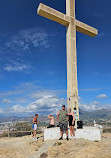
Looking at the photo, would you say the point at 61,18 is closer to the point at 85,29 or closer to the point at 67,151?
the point at 85,29

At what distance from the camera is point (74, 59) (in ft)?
30.8

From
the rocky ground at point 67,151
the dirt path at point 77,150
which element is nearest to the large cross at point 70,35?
the dirt path at point 77,150

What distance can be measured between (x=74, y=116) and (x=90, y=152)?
122 inches

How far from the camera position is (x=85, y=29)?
35.5 ft

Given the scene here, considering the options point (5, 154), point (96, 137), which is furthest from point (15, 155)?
point (96, 137)

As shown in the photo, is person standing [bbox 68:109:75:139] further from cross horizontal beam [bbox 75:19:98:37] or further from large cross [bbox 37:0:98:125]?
cross horizontal beam [bbox 75:19:98:37]

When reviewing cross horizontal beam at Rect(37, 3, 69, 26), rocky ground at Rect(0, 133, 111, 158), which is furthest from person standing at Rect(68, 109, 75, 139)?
cross horizontal beam at Rect(37, 3, 69, 26)

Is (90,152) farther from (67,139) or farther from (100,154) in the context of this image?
(67,139)

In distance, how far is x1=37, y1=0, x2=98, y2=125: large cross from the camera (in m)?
8.89

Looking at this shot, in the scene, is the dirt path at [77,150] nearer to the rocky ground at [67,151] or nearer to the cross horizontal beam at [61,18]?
the rocky ground at [67,151]

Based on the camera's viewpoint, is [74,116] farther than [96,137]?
Yes

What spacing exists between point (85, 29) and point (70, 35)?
1.76m

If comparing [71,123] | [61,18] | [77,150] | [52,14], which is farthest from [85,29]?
[77,150]

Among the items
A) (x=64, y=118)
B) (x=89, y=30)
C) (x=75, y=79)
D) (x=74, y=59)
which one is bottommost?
(x=64, y=118)
